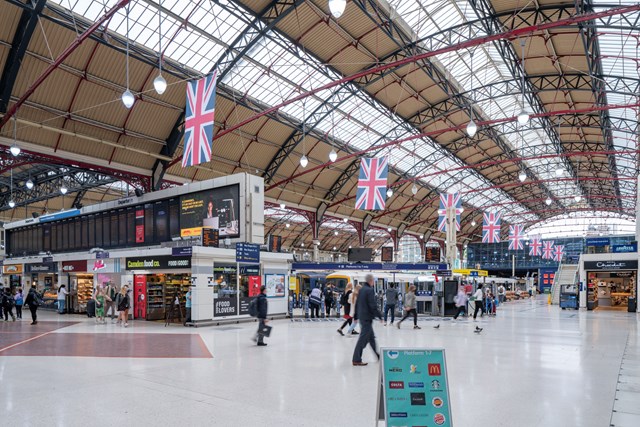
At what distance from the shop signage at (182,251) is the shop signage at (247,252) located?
69.6 inches

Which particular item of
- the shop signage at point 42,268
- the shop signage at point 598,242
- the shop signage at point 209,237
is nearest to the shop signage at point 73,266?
the shop signage at point 42,268

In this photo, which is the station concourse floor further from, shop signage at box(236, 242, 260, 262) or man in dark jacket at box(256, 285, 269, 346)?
shop signage at box(236, 242, 260, 262)

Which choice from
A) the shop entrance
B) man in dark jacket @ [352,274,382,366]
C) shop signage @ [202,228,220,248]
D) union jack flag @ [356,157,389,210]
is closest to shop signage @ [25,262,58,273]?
shop signage @ [202,228,220,248]

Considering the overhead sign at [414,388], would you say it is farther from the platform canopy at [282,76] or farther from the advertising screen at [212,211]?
the advertising screen at [212,211]

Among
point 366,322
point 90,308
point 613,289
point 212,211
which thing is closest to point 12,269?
point 90,308

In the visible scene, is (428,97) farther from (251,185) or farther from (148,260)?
(148,260)

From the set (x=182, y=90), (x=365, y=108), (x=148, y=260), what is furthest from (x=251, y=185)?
(x=365, y=108)

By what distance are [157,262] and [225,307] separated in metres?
3.32

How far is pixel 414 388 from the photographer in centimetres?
474

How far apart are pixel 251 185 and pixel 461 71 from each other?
15.0m

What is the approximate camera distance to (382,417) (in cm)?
495

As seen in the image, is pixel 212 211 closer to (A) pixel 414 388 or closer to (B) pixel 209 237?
(B) pixel 209 237

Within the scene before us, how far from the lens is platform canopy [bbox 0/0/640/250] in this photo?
19.8 metres

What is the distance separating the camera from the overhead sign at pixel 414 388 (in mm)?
4625
